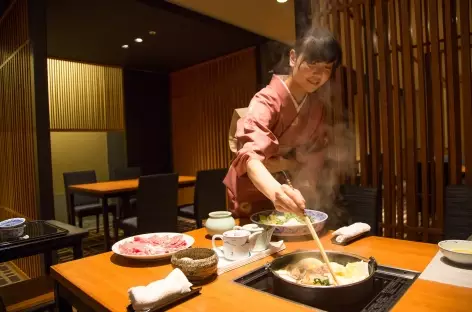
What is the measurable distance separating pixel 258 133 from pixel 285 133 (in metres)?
0.27

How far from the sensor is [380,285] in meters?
1.05

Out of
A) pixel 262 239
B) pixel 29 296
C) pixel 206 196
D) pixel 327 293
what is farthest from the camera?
pixel 206 196

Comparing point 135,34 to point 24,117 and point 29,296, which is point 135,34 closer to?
point 24,117

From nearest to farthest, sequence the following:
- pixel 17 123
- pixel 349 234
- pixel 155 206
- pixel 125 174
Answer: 1. pixel 349 234
2. pixel 155 206
3. pixel 17 123
4. pixel 125 174

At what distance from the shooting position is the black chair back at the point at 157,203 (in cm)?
340

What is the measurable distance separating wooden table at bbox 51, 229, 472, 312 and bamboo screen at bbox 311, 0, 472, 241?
976mm

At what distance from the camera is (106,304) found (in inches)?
36.8

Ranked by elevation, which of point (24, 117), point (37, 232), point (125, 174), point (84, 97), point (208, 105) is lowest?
point (37, 232)

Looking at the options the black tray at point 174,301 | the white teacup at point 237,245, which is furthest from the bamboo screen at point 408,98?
the black tray at point 174,301

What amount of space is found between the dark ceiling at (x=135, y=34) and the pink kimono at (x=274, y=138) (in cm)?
272

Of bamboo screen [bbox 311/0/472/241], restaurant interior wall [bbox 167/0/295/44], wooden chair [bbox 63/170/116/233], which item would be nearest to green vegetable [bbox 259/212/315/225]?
bamboo screen [bbox 311/0/472/241]

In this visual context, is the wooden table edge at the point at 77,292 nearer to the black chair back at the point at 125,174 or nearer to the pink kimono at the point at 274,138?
the pink kimono at the point at 274,138

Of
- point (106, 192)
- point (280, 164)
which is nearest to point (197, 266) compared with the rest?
point (280, 164)

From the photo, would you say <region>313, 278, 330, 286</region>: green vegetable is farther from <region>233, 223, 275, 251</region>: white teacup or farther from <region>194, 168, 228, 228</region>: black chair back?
<region>194, 168, 228, 228</region>: black chair back
